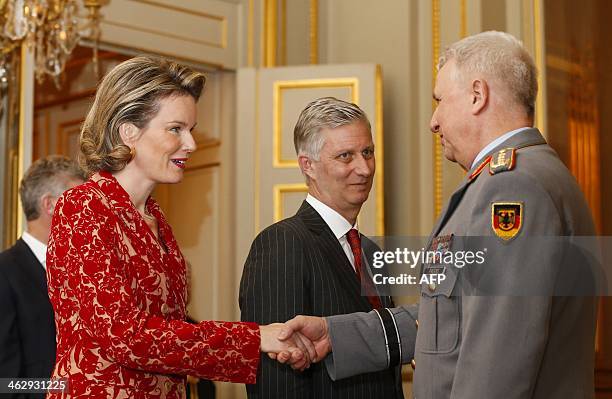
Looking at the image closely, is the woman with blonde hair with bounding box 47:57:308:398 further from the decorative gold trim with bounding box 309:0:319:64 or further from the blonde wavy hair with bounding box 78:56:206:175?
the decorative gold trim with bounding box 309:0:319:64

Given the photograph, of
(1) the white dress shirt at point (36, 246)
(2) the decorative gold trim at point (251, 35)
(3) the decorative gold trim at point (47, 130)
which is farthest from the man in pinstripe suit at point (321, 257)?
(3) the decorative gold trim at point (47, 130)

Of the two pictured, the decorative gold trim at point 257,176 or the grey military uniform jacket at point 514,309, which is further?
the decorative gold trim at point 257,176

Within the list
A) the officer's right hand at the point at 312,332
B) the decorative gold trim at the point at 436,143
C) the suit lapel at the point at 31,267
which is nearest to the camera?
the officer's right hand at the point at 312,332

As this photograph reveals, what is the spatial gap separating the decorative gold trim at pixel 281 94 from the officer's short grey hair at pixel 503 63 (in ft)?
11.1

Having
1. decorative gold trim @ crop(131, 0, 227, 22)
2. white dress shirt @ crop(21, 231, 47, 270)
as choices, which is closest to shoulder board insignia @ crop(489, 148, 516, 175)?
white dress shirt @ crop(21, 231, 47, 270)

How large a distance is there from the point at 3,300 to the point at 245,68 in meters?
2.73

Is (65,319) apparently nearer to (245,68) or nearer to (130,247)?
(130,247)

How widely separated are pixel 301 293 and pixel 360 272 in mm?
258

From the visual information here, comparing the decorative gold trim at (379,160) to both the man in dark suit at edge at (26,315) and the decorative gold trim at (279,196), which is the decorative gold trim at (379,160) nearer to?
the decorative gold trim at (279,196)

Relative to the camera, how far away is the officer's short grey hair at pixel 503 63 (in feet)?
6.92

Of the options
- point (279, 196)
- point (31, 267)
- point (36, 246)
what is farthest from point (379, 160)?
point (31, 267)

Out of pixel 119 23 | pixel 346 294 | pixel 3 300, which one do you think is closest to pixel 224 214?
pixel 119 23

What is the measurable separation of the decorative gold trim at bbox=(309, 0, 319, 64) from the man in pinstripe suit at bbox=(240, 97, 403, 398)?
3368 millimetres

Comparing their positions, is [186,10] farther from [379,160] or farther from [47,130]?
[47,130]
